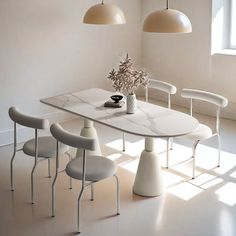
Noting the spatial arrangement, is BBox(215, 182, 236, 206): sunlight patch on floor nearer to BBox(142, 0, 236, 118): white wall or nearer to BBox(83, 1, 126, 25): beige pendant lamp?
BBox(83, 1, 126, 25): beige pendant lamp

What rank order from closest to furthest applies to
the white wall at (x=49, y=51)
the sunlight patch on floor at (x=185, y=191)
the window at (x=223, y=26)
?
1. the sunlight patch on floor at (x=185, y=191)
2. the white wall at (x=49, y=51)
3. the window at (x=223, y=26)

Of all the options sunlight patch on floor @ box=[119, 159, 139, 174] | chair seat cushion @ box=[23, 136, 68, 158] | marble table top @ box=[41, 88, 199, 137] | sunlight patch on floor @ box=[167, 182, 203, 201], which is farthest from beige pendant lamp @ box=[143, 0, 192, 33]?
sunlight patch on floor @ box=[119, 159, 139, 174]

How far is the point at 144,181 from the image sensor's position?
13.9 feet

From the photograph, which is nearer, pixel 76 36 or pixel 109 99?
pixel 109 99

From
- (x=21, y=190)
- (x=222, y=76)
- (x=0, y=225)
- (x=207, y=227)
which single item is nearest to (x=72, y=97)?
(x=21, y=190)

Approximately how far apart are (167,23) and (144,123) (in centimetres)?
84

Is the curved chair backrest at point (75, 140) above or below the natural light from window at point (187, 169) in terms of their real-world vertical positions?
above

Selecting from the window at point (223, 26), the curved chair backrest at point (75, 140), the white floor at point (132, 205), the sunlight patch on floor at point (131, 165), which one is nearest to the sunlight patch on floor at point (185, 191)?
the white floor at point (132, 205)

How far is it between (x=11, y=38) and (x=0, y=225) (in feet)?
8.53

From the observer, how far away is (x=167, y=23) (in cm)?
385

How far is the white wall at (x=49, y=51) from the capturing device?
5676mm

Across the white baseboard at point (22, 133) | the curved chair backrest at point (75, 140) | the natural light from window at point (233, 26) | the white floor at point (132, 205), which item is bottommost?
the white floor at point (132, 205)

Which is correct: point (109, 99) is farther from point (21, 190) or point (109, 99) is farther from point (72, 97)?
point (21, 190)

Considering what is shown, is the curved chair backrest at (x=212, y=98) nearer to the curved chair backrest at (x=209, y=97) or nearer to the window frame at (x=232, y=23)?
the curved chair backrest at (x=209, y=97)
